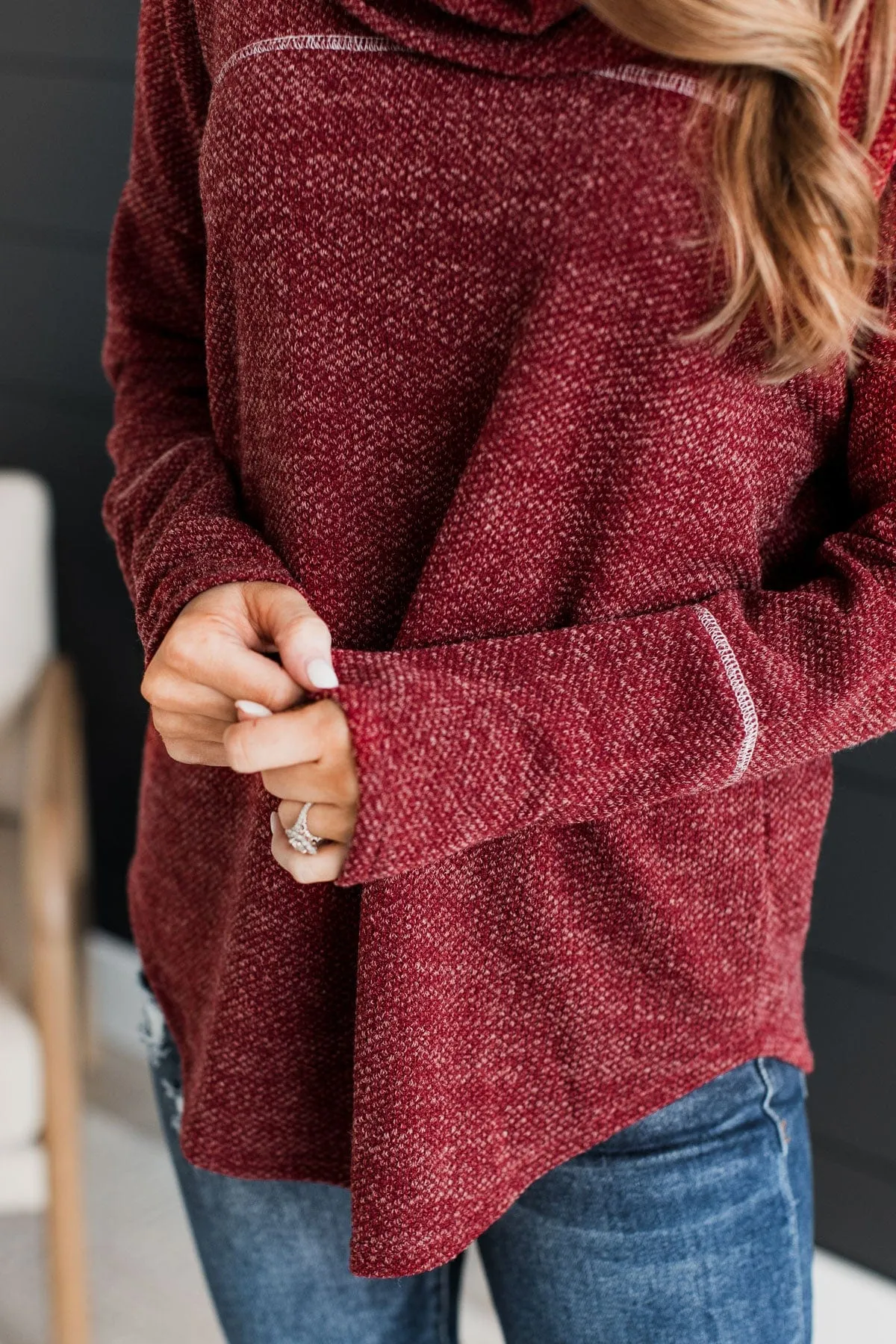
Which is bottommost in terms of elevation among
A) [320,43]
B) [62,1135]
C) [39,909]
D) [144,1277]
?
[144,1277]

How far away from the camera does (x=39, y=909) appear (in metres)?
1.33

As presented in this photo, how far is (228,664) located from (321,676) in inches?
2.6

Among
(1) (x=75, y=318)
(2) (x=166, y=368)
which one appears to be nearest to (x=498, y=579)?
(2) (x=166, y=368)

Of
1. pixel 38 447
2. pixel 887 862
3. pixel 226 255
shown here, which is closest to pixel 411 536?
pixel 226 255

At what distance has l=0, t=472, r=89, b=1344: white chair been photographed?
53.1 inches

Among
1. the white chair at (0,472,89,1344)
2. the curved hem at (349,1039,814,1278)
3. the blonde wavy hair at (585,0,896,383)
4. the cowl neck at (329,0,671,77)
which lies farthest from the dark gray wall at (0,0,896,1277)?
the cowl neck at (329,0,671,77)

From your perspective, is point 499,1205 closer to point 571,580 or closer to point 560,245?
point 571,580

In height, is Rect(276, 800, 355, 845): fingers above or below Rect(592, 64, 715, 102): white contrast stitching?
below

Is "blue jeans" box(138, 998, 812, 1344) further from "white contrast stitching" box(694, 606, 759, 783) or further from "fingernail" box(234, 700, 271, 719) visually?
"fingernail" box(234, 700, 271, 719)

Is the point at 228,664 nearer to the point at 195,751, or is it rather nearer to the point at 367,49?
the point at 195,751

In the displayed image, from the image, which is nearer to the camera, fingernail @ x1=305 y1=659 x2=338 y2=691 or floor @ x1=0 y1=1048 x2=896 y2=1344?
fingernail @ x1=305 y1=659 x2=338 y2=691

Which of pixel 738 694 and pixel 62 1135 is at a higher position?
pixel 738 694

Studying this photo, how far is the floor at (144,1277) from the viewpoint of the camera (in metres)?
1.38

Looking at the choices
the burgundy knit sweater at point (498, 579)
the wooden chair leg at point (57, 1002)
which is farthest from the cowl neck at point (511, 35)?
the wooden chair leg at point (57, 1002)
